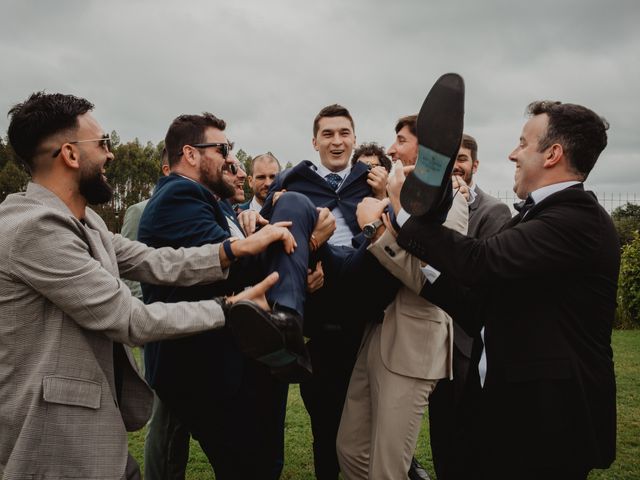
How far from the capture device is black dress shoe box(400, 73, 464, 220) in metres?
2.29

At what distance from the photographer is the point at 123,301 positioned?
236 centimetres

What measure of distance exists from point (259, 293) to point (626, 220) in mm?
46560

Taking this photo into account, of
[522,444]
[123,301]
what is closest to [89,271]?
[123,301]

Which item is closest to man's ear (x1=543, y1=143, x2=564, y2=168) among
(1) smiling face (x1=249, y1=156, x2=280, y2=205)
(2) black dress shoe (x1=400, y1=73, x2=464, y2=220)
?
(2) black dress shoe (x1=400, y1=73, x2=464, y2=220)

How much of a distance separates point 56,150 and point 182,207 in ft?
2.60

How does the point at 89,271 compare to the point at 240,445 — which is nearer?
the point at 89,271

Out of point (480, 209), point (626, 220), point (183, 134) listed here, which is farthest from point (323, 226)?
point (626, 220)

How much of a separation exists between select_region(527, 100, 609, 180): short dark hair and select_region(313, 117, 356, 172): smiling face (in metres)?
2.41

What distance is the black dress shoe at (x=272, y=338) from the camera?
2408 mm

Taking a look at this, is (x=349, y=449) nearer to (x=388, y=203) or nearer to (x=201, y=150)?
(x=388, y=203)

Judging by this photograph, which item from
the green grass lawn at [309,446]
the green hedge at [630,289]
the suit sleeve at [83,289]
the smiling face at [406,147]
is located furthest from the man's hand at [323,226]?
the green hedge at [630,289]

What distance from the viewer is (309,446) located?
19.4 feet

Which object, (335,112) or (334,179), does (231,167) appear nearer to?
(334,179)

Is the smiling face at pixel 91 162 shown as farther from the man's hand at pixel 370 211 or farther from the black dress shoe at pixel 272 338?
the man's hand at pixel 370 211
